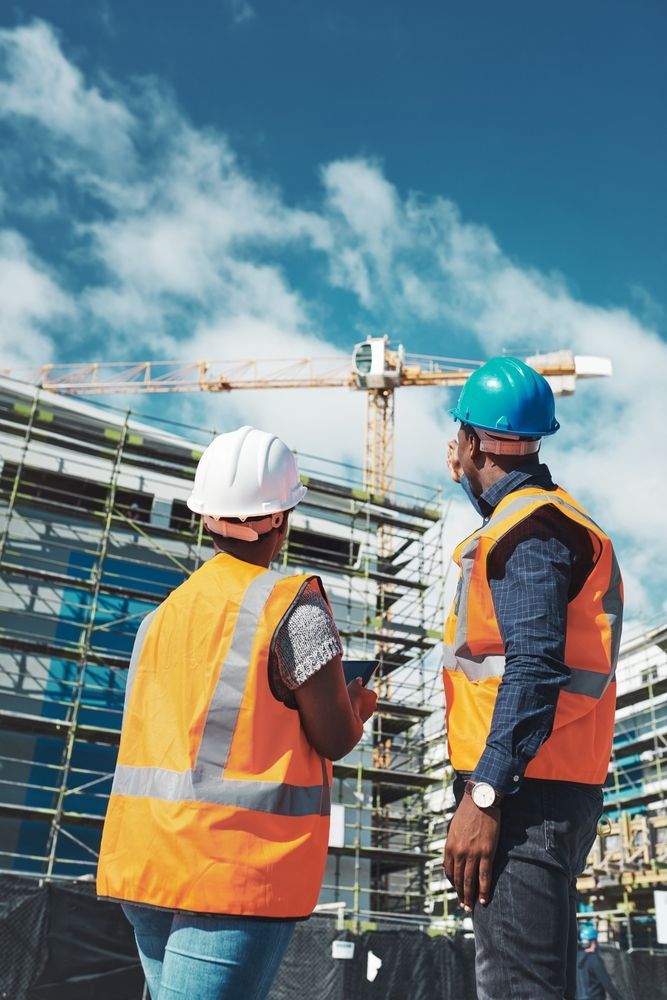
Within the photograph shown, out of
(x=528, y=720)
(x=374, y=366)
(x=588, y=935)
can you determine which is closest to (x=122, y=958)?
(x=588, y=935)

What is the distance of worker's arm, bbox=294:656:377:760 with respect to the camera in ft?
5.65

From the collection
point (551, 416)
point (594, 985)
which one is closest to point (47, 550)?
point (594, 985)

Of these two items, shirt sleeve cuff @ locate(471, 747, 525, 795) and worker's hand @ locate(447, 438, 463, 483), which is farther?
worker's hand @ locate(447, 438, 463, 483)

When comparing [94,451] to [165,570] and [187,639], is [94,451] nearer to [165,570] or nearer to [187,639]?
[165,570]

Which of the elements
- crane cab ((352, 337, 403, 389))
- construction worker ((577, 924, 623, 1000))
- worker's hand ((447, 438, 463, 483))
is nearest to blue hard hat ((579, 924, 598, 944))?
construction worker ((577, 924, 623, 1000))

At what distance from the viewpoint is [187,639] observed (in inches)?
71.7

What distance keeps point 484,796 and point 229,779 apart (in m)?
0.51

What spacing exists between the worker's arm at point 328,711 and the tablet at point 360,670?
0.21m

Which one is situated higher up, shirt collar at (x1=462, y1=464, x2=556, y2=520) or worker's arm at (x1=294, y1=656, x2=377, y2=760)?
shirt collar at (x1=462, y1=464, x2=556, y2=520)

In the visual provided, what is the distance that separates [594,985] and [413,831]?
34.0 ft

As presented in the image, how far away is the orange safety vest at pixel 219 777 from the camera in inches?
63.1

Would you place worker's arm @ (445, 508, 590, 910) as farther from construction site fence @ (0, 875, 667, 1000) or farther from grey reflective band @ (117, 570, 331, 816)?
construction site fence @ (0, 875, 667, 1000)

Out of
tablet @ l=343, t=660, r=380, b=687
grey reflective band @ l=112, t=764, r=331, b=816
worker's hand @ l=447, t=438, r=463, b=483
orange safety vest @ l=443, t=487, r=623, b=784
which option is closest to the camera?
grey reflective band @ l=112, t=764, r=331, b=816

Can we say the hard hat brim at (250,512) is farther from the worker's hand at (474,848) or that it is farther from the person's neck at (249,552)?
the worker's hand at (474,848)
